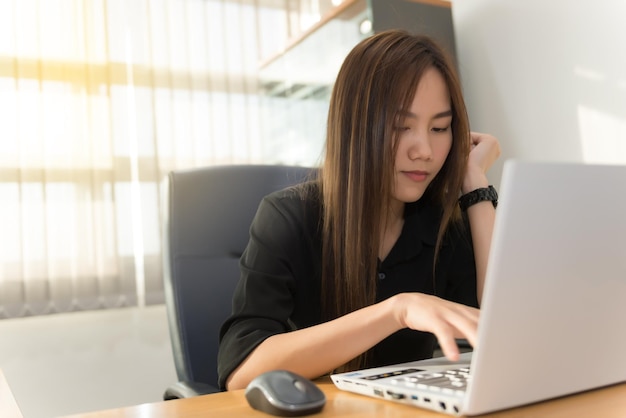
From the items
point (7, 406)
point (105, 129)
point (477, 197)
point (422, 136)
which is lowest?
point (7, 406)

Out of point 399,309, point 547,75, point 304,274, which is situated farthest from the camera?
point 547,75

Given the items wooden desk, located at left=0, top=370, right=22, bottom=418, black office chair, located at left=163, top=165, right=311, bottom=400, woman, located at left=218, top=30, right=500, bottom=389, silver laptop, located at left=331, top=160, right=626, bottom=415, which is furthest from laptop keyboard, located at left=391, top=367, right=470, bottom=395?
black office chair, located at left=163, top=165, right=311, bottom=400

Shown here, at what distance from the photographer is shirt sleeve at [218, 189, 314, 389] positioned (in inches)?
37.1

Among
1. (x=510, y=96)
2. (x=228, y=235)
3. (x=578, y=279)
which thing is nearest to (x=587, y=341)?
(x=578, y=279)

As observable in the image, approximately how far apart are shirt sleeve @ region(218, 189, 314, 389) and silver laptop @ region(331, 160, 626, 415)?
1.12 ft

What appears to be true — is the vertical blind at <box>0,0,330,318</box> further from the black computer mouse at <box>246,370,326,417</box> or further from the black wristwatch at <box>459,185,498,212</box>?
the black computer mouse at <box>246,370,326,417</box>

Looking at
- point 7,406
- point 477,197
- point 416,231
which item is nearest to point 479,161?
point 477,197

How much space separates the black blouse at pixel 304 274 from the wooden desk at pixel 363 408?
213mm

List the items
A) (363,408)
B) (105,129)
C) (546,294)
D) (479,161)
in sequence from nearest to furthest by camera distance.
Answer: (546,294) → (363,408) → (479,161) → (105,129)

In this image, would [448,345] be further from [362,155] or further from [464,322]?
[362,155]

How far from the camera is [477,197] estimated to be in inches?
50.1

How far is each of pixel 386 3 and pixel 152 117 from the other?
37.0 inches

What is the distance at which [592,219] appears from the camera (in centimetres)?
56

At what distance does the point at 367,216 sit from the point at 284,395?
0.52 metres
